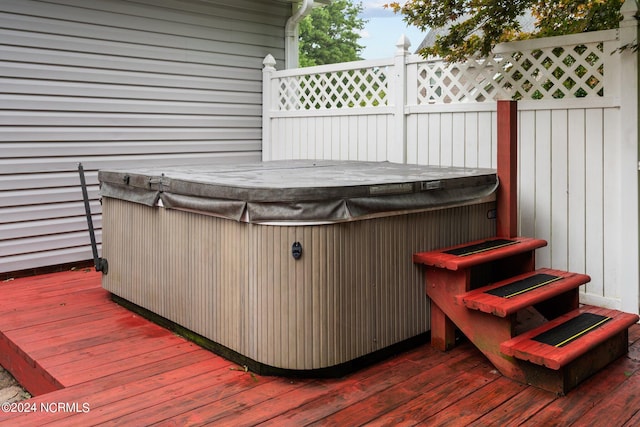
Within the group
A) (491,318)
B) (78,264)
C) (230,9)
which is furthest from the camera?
(230,9)

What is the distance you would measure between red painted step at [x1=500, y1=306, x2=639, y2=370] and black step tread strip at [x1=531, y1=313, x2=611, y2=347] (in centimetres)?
2

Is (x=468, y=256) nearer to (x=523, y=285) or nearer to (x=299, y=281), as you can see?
(x=523, y=285)

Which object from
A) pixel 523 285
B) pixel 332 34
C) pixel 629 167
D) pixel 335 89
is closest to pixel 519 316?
pixel 523 285

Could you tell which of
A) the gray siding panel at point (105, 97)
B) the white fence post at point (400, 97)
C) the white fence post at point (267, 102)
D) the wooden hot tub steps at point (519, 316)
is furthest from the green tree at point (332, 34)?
the wooden hot tub steps at point (519, 316)

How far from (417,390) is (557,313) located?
1066 mm

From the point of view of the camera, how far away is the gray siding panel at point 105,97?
4.63 metres

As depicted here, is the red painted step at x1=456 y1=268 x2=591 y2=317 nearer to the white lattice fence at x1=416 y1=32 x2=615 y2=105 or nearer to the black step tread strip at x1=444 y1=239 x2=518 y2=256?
the black step tread strip at x1=444 y1=239 x2=518 y2=256

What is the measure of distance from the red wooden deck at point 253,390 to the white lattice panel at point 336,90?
8.62ft

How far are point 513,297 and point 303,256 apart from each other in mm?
1023

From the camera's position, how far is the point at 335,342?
8.72ft

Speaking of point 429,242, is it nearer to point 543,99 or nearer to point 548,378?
point 548,378

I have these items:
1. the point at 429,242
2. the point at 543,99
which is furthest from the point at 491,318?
the point at 543,99

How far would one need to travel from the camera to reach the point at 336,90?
5.49m

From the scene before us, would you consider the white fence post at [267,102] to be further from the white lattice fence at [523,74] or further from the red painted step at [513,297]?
the red painted step at [513,297]
